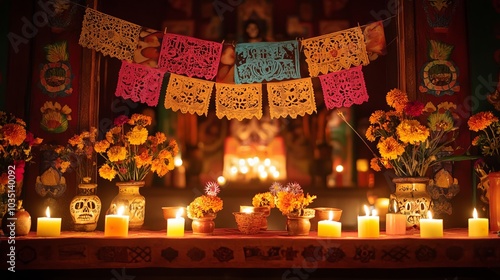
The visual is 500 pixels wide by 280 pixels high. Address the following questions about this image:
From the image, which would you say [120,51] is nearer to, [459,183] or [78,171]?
[78,171]

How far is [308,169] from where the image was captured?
4.10 m

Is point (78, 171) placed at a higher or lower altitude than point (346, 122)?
lower

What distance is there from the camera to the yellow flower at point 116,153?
353 centimetres

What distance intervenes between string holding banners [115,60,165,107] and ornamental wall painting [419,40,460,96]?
1962 mm

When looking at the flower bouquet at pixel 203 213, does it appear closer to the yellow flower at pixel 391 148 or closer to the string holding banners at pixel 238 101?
the string holding banners at pixel 238 101

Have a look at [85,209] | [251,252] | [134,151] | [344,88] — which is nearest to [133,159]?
[134,151]

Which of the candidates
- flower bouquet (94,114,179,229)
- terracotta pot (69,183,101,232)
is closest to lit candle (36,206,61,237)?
terracotta pot (69,183,101,232)

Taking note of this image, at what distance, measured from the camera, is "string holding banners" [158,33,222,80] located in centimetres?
388

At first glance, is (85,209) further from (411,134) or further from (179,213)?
(411,134)

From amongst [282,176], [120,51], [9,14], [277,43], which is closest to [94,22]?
[120,51]

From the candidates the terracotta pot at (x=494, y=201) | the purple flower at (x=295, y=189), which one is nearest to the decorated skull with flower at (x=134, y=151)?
the purple flower at (x=295, y=189)

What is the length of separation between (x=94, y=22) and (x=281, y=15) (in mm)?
1461

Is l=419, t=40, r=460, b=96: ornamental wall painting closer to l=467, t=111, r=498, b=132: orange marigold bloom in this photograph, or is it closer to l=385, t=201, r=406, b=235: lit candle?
l=467, t=111, r=498, b=132: orange marigold bloom

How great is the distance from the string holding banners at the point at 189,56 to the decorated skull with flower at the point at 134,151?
1.56 feet
